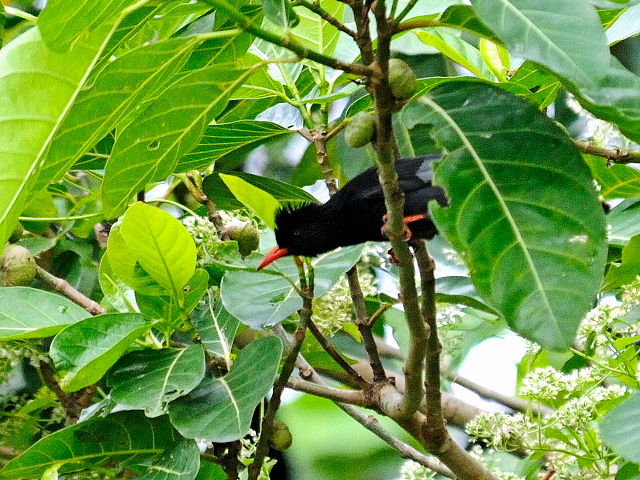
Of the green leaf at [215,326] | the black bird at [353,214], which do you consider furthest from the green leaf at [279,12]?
the black bird at [353,214]

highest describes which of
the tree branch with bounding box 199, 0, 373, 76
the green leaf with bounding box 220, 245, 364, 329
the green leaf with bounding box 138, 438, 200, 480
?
the tree branch with bounding box 199, 0, 373, 76

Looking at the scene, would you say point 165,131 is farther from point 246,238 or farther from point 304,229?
point 304,229

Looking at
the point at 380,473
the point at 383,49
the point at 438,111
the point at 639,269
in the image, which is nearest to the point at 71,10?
the point at 383,49

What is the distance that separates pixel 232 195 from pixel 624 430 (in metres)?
1.43

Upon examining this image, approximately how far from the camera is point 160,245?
1.88m

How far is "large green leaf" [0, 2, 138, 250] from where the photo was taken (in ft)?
3.33

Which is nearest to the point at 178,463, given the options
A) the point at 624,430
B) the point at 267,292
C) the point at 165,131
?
the point at 267,292

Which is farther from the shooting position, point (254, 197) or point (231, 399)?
point (231, 399)

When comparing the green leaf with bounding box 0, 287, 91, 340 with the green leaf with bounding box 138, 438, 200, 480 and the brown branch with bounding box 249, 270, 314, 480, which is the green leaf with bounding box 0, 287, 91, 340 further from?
the brown branch with bounding box 249, 270, 314, 480

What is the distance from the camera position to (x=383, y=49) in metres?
1.04

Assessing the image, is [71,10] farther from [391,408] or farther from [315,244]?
[315,244]

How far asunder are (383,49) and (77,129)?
459 millimetres

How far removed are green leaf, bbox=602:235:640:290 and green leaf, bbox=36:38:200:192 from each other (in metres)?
1.05

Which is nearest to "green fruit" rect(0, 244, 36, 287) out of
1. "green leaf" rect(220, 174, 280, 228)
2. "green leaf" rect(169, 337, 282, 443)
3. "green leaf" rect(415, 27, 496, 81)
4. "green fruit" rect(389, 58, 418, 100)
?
"green leaf" rect(169, 337, 282, 443)
